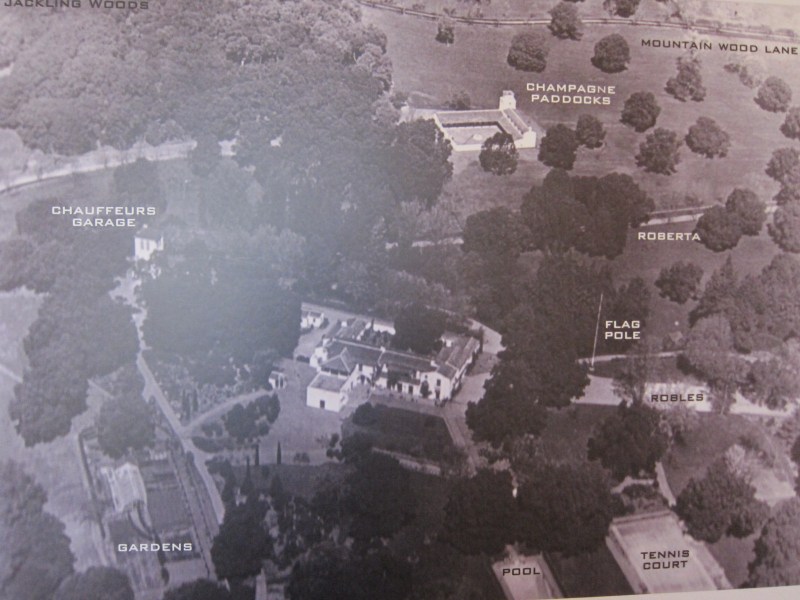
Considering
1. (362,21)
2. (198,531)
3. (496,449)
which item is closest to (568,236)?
(496,449)

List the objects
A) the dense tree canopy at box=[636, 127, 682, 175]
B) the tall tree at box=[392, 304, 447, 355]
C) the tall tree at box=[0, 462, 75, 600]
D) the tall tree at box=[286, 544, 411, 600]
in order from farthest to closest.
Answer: the dense tree canopy at box=[636, 127, 682, 175]
the tall tree at box=[392, 304, 447, 355]
the tall tree at box=[286, 544, 411, 600]
the tall tree at box=[0, 462, 75, 600]

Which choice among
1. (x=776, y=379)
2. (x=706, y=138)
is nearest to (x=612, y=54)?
(x=706, y=138)

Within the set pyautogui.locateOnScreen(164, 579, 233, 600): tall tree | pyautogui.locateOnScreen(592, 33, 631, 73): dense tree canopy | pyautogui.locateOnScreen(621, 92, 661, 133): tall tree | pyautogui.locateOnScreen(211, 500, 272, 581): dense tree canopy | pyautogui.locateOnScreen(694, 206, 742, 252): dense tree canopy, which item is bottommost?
pyautogui.locateOnScreen(164, 579, 233, 600): tall tree

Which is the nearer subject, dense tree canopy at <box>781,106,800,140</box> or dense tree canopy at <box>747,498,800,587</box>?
dense tree canopy at <box>747,498,800,587</box>

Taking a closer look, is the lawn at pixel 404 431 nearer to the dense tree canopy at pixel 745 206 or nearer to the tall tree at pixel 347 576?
the tall tree at pixel 347 576

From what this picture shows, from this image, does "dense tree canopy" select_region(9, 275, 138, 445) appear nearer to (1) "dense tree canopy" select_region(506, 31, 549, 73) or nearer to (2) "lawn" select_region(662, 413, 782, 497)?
(1) "dense tree canopy" select_region(506, 31, 549, 73)

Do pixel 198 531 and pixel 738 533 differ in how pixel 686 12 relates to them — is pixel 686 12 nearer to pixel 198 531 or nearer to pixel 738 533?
pixel 738 533

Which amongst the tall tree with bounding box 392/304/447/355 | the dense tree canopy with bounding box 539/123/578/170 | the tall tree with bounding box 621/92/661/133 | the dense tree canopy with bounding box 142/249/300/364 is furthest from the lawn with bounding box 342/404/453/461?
the tall tree with bounding box 621/92/661/133
